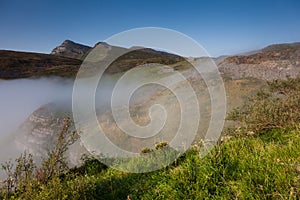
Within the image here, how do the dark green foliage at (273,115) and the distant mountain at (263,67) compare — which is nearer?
the dark green foliage at (273,115)

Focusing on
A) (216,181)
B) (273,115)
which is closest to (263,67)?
(273,115)

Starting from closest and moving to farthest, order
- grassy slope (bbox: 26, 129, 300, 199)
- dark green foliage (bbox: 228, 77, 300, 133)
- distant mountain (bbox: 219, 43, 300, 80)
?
grassy slope (bbox: 26, 129, 300, 199) < dark green foliage (bbox: 228, 77, 300, 133) < distant mountain (bbox: 219, 43, 300, 80)

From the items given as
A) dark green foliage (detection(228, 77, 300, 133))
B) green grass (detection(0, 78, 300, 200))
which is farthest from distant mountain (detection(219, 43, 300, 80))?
green grass (detection(0, 78, 300, 200))

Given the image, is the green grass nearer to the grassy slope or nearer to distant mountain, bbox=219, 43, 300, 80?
the grassy slope

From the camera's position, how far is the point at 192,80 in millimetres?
34438

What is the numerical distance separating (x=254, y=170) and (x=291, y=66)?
24551mm

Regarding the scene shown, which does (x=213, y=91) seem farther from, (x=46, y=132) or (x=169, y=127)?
(x=46, y=132)

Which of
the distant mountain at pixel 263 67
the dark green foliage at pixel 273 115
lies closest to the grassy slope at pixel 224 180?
the dark green foliage at pixel 273 115

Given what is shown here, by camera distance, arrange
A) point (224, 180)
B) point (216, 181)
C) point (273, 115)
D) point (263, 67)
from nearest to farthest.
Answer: point (224, 180)
point (216, 181)
point (273, 115)
point (263, 67)

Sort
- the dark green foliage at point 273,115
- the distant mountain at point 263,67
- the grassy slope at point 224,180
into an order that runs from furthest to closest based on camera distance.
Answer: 1. the distant mountain at point 263,67
2. the dark green foliage at point 273,115
3. the grassy slope at point 224,180

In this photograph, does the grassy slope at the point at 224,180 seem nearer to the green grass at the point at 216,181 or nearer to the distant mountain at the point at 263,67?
the green grass at the point at 216,181

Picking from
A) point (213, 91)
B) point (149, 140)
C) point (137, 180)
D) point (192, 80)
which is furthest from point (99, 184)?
point (192, 80)

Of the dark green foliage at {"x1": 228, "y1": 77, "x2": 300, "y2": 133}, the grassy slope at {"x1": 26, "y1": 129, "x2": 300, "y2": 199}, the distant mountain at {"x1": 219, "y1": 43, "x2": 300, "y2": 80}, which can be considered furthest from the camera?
the distant mountain at {"x1": 219, "y1": 43, "x2": 300, "y2": 80}

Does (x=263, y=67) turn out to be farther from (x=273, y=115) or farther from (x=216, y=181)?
(x=216, y=181)
